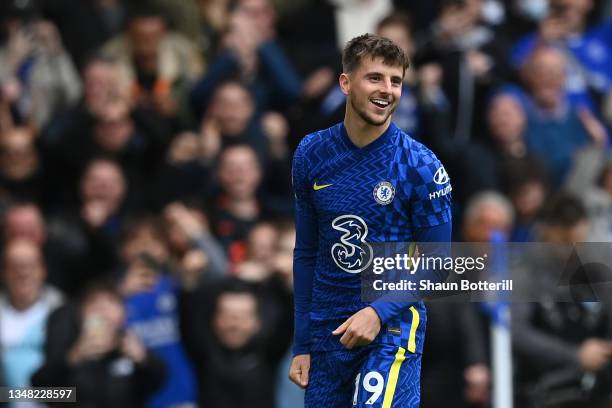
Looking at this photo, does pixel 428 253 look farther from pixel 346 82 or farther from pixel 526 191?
pixel 526 191

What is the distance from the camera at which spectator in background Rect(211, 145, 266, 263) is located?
413 inches

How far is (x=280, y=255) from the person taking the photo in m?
10.3

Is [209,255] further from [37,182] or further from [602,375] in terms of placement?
[602,375]

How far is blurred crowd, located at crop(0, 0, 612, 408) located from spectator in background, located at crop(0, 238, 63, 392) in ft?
0.05

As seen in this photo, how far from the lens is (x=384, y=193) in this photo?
609 cm

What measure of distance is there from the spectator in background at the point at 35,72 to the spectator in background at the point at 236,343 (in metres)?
2.37

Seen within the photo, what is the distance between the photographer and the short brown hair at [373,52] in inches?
237

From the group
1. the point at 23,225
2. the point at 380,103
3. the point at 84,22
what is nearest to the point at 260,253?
the point at 23,225

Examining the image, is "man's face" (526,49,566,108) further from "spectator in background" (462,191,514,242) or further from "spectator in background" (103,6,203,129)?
"spectator in background" (103,6,203,129)

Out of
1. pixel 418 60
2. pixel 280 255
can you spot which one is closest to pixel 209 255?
pixel 280 255

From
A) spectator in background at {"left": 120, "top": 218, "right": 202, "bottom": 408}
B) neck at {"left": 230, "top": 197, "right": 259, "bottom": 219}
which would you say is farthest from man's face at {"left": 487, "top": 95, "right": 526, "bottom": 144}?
spectator in background at {"left": 120, "top": 218, "right": 202, "bottom": 408}

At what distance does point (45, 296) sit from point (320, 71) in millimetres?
3160

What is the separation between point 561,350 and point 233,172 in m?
2.95

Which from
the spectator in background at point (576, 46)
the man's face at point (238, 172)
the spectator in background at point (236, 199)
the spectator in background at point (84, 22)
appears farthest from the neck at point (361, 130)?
the spectator in background at point (576, 46)
